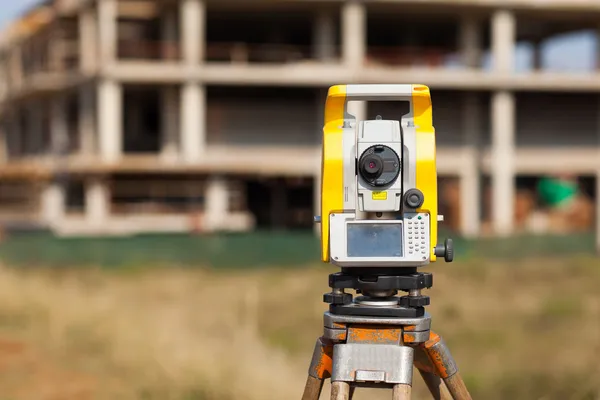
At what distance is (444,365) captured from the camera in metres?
5.04

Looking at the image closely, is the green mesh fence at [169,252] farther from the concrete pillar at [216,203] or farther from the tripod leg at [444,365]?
the tripod leg at [444,365]

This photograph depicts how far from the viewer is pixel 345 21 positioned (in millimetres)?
36750

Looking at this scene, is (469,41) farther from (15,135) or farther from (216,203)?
(15,135)

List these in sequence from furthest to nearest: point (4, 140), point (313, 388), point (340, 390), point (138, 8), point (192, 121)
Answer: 1. point (4, 140)
2. point (138, 8)
3. point (192, 121)
4. point (313, 388)
5. point (340, 390)

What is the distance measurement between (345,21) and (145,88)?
8.43 m

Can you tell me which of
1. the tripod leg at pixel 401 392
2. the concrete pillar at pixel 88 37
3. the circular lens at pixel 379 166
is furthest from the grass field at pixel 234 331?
the concrete pillar at pixel 88 37

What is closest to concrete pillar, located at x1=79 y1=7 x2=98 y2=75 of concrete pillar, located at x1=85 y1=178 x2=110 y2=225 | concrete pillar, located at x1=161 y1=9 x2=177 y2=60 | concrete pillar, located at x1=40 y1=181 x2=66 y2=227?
concrete pillar, located at x1=161 y1=9 x2=177 y2=60

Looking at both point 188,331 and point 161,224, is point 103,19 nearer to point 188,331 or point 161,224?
point 161,224

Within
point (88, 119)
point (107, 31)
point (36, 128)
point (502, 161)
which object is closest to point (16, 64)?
point (36, 128)

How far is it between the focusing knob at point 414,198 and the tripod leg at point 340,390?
0.98 m

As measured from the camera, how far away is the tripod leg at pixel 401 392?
4770 mm

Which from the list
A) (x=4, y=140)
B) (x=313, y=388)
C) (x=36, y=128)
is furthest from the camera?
(x=4, y=140)

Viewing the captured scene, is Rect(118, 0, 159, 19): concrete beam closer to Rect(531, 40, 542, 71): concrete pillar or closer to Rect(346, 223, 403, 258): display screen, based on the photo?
Rect(531, 40, 542, 71): concrete pillar

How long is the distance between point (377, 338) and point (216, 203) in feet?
103
